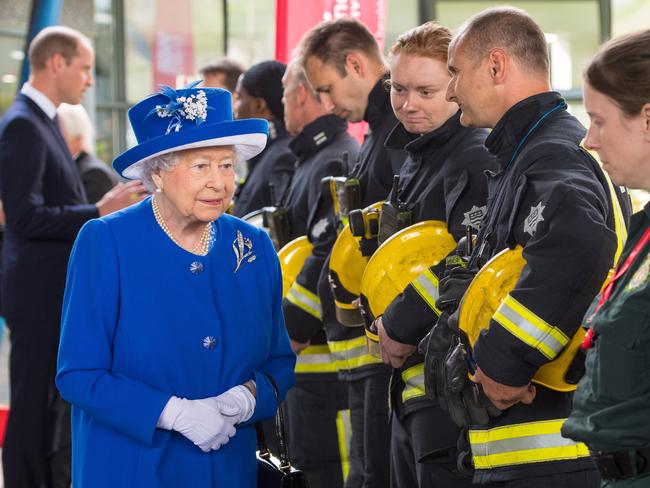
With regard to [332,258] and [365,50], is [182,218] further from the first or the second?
[365,50]

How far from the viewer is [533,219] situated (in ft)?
8.41

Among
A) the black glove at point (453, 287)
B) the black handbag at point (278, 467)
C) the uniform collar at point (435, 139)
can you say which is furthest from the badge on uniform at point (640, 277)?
the uniform collar at point (435, 139)

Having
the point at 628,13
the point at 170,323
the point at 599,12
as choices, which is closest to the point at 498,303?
the point at 170,323

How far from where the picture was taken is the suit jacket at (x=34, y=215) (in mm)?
4875

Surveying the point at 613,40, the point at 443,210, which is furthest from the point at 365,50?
the point at 613,40

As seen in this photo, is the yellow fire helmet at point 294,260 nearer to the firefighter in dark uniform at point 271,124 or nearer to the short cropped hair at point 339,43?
the short cropped hair at point 339,43

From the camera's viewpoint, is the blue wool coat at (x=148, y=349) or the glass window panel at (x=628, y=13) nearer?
the blue wool coat at (x=148, y=349)

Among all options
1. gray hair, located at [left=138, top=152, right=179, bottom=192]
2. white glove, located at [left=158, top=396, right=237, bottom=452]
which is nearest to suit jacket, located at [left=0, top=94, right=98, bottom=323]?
gray hair, located at [left=138, top=152, right=179, bottom=192]

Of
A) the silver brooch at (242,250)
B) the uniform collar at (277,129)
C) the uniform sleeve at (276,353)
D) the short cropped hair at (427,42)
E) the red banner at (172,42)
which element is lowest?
the uniform sleeve at (276,353)

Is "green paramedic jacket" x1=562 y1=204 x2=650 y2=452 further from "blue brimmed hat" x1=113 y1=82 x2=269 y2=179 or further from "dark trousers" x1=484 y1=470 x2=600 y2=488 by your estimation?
"blue brimmed hat" x1=113 y1=82 x2=269 y2=179

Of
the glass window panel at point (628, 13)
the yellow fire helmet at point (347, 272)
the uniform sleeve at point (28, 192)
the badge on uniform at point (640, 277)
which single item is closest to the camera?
the badge on uniform at point (640, 277)

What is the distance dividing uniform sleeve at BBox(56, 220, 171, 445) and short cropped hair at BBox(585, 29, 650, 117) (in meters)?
1.20

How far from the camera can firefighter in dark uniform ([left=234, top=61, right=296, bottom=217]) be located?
5.10 m

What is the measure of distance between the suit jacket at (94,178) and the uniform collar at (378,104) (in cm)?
252
